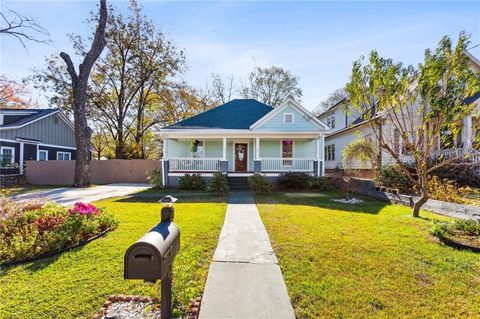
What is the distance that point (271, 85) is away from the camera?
107ft

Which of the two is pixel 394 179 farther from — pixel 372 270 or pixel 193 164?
pixel 193 164

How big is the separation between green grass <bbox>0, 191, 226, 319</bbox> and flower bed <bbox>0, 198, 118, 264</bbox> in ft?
0.97

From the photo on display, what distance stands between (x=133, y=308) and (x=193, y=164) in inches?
495

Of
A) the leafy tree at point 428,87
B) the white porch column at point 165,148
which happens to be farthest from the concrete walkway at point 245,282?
the white porch column at point 165,148

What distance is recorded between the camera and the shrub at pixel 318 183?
1356 centimetres

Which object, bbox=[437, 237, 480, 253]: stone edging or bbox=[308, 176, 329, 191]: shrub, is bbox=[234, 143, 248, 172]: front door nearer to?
bbox=[308, 176, 329, 191]: shrub

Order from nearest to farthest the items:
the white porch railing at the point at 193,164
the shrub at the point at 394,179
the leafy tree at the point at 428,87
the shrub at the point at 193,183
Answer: the leafy tree at the point at 428,87
the shrub at the point at 394,179
the shrub at the point at 193,183
the white porch railing at the point at 193,164

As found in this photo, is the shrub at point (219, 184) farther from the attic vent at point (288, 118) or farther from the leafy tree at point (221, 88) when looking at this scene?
the leafy tree at point (221, 88)

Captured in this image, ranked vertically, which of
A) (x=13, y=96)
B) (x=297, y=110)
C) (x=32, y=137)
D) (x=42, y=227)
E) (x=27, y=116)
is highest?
(x=13, y=96)

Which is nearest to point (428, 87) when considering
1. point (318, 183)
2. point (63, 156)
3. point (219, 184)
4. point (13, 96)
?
point (318, 183)

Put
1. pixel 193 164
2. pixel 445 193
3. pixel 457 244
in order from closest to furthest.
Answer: pixel 457 244, pixel 445 193, pixel 193 164

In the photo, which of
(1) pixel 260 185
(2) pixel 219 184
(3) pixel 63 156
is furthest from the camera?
(3) pixel 63 156

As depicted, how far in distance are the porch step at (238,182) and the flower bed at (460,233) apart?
391 inches

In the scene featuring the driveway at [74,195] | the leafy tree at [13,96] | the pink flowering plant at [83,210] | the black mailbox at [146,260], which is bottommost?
the driveway at [74,195]
